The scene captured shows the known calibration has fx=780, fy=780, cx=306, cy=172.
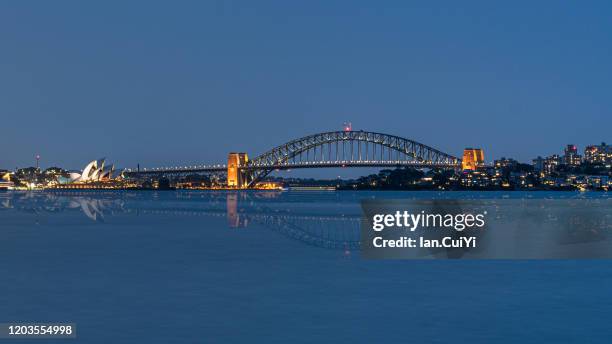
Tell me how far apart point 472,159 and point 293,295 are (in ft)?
486

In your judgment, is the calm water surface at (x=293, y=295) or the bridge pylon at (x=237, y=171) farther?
the bridge pylon at (x=237, y=171)

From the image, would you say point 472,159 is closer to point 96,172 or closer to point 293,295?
point 96,172

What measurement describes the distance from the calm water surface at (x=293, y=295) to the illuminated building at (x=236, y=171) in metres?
130

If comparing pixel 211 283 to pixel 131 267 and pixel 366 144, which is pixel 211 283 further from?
pixel 366 144

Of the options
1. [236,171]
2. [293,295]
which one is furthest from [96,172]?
[293,295]

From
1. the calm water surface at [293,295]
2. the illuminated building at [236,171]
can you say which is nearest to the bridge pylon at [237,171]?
the illuminated building at [236,171]

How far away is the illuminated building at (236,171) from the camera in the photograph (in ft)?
495

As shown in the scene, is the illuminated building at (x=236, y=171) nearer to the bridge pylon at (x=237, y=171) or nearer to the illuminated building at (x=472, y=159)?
the bridge pylon at (x=237, y=171)

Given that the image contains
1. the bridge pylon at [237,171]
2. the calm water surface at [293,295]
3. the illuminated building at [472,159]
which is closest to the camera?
the calm water surface at [293,295]

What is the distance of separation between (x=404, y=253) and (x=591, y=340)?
31.5 feet

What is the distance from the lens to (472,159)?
157 metres

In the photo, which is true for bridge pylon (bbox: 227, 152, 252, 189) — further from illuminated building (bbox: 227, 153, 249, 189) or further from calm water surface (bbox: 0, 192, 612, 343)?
calm water surface (bbox: 0, 192, 612, 343)

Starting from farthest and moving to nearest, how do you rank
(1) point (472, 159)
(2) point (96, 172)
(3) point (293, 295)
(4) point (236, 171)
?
(2) point (96, 172)
(1) point (472, 159)
(4) point (236, 171)
(3) point (293, 295)

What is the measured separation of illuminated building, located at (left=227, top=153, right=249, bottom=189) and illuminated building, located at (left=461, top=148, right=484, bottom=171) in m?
43.4
